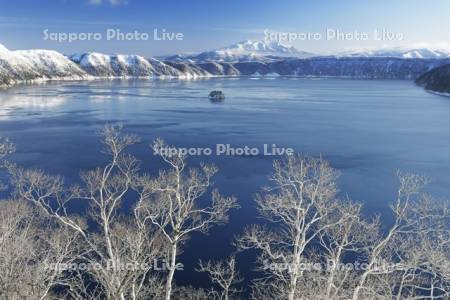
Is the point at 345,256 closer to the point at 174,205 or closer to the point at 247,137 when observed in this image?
the point at 174,205

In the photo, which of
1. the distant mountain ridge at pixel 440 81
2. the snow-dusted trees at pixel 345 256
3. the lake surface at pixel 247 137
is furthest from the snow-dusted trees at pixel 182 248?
the distant mountain ridge at pixel 440 81

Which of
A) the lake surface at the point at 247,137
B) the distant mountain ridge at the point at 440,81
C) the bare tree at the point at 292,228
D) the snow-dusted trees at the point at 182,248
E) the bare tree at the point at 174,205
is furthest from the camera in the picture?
the distant mountain ridge at the point at 440,81

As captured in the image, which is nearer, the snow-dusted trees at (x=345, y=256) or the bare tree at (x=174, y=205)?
the snow-dusted trees at (x=345, y=256)

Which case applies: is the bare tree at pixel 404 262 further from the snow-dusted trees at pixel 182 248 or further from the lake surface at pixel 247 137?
the lake surface at pixel 247 137

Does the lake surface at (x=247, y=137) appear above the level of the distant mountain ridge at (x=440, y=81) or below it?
below

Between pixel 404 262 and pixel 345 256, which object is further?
pixel 345 256

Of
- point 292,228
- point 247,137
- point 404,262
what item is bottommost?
point 404,262

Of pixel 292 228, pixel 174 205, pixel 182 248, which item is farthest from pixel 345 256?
pixel 174 205

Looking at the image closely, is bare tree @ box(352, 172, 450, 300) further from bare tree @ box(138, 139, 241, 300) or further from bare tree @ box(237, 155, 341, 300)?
bare tree @ box(138, 139, 241, 300)

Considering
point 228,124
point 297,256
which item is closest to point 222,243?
point 297,256
